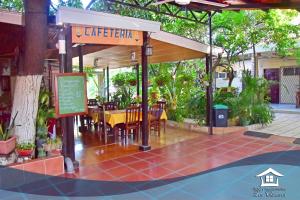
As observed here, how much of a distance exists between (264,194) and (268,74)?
12.8m

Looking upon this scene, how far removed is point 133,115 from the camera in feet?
→ 22.0

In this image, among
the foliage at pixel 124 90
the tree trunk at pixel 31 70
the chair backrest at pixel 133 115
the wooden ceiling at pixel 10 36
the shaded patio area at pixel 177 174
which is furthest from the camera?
the foliage at pixel 124 90

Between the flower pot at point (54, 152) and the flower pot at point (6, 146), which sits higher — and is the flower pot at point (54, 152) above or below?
below

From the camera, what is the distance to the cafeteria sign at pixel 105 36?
4750 millimetres

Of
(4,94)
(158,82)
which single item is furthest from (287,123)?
(4,94)

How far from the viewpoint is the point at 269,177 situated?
4.34 meters

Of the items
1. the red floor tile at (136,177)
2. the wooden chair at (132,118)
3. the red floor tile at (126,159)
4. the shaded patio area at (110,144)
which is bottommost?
the red floor tile at (136,177)

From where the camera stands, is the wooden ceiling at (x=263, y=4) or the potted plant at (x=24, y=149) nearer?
the potted plant at (x=24, y=149)

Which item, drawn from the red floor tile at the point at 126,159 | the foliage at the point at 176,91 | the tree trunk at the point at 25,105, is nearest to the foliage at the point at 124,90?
the foliage at the point at 176,91

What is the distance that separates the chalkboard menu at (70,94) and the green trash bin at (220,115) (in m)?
4.21

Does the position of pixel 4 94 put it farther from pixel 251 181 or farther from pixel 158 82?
pixel 251 181

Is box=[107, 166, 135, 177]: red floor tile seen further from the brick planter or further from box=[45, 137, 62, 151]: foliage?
box=[45, 137, 62, 151]: foliage

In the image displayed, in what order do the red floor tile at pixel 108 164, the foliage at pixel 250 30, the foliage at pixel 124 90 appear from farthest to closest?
the foliage at pixel 250 30 < the foliage at pixel 124 90 < the red floor tile at pixel 108 164

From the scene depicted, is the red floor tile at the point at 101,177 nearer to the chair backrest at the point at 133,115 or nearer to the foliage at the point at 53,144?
the foliage at the point at 53,144
